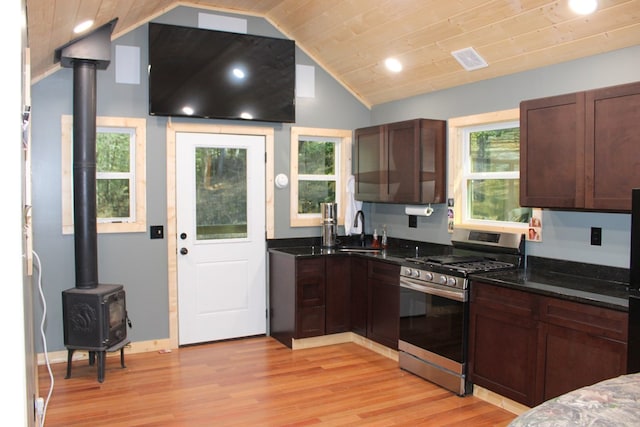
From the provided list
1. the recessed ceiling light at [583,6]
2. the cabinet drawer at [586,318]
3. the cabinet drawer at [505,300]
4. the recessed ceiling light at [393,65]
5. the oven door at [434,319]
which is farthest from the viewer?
the recessed ceiling light at [393,65]

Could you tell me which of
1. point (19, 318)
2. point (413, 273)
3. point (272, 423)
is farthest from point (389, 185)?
point (19, 318)

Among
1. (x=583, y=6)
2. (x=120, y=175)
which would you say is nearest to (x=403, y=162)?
(x=583, y=6)

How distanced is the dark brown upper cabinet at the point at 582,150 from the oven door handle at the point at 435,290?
79 cm

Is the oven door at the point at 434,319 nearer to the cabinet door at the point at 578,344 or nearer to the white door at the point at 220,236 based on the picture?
the cabinet door at the point at 578,344

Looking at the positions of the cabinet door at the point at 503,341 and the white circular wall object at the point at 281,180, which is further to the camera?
the white circular wall object at the point at 281,180

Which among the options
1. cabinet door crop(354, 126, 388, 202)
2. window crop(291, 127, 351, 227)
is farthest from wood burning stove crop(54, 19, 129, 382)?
cabinet door crop(354, 126, 388, 202)

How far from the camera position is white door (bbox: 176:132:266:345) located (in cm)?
A: 503

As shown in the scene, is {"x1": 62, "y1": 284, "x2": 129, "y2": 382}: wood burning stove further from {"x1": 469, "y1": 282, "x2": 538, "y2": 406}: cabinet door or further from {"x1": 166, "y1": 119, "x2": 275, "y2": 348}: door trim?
{"x1": 469, "y1": 282, "x2": 538, "y2": 406}: cabinet door

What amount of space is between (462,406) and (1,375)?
3.22 meters

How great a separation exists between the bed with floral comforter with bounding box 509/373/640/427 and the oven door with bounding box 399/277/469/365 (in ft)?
6.90

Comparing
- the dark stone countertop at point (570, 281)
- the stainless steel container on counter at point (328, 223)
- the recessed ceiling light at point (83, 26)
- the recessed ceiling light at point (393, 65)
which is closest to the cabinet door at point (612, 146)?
the dark stone countertop at point (570, 281)

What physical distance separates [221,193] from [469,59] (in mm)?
2604

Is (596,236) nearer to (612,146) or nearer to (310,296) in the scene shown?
(612,146)

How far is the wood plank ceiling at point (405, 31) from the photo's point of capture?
334cm
